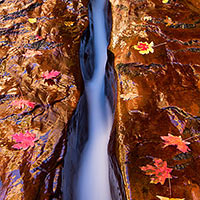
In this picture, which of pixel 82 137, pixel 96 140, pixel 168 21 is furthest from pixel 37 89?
pixel 168 21

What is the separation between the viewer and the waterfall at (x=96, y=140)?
8.64 ft

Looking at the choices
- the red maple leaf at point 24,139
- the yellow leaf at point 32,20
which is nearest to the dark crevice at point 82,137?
the red maple leaf at point 24,139

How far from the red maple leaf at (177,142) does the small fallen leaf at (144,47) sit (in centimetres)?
145

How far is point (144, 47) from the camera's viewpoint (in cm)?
304

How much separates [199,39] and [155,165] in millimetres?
2365

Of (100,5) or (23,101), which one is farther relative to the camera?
(100,5)

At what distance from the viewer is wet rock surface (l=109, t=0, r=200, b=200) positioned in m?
1.81

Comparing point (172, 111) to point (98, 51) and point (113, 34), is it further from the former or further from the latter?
point (98, 51)

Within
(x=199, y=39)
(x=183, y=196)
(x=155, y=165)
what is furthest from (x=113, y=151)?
(x=199, y=39)

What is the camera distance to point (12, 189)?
1.80 m

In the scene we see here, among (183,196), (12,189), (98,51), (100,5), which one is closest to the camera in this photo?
(183,196)

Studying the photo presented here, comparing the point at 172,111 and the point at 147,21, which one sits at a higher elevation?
the point at 147,21

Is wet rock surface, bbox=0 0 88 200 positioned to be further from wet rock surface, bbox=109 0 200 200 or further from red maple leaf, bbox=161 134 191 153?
red maple leaf, bbox=161 134 191 153

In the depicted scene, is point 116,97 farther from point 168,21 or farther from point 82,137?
point 168,21
